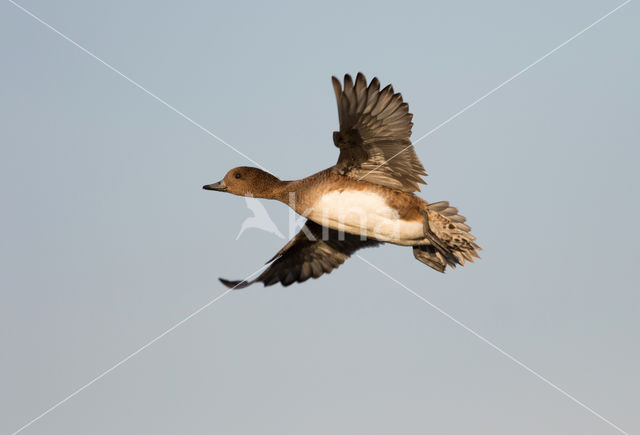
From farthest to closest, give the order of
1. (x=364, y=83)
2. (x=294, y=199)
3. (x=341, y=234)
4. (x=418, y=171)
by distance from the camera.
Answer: (x=341, y=234) < (x=294, y=199) < (x=418, y=171) < (x=364, y=83)

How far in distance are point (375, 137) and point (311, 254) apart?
8.16 feet

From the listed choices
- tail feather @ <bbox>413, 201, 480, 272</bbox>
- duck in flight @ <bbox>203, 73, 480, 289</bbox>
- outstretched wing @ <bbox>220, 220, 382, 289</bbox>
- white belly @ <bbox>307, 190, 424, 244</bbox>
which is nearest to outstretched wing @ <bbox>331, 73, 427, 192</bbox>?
duck in flight @ <bbox>203, 73, 480, 289</bbox>

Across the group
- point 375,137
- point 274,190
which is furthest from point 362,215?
point 274,190

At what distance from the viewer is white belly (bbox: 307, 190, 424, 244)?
8422mm

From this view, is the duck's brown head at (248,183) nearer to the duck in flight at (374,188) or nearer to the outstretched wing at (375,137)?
the duck in flight at (374,188)

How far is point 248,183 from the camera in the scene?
9.45 meters

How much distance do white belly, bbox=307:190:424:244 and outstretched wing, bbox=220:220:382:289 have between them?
1164 millimetres

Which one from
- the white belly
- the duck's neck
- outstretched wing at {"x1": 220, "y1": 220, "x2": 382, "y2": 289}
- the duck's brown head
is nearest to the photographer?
the white belly

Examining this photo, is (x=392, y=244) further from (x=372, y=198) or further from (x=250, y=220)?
(x=250, y=220)

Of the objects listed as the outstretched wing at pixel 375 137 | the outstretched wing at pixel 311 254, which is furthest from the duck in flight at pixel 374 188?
the outstretched wing at pixel 311 254

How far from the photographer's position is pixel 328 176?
8539 millimetres

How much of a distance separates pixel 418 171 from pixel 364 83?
3.81 ft

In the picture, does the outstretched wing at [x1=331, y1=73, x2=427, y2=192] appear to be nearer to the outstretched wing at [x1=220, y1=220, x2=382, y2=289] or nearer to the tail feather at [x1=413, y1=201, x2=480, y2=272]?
the tail feather at [x1=413, y1=201, x2=480, y2=272]

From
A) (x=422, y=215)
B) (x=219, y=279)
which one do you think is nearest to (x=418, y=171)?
(x=422, y=215)
